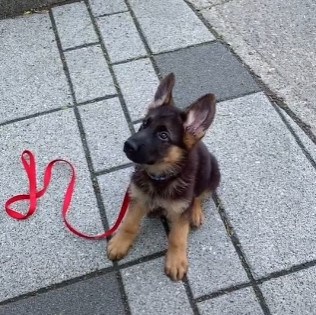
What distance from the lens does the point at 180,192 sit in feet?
9.07

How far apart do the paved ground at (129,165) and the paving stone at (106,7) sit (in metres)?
0.01

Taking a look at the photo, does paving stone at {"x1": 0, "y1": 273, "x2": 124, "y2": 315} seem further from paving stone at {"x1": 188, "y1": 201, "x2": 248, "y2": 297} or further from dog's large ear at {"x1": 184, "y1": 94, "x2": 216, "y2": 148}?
dog's large ear at {"x1": 184, "y1": 94, "x2": 216, "y2": 148}

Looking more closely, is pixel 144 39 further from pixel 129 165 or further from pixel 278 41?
pixel 129 165

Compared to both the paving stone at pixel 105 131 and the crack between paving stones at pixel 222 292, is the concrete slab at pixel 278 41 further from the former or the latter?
the crack between paving stones at pixel 222 292

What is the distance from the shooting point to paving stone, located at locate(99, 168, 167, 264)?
3.09 metres

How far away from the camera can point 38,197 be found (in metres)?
3.41

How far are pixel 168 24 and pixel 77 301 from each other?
2.81 meters

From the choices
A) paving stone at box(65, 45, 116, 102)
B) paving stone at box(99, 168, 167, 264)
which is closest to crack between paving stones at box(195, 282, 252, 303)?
paving stone at box(99, 168, 167, 264)

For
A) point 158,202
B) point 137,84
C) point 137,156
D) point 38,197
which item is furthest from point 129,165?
point 137,156

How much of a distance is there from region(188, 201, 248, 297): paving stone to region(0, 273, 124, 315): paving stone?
45 cm

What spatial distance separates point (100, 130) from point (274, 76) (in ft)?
4.86

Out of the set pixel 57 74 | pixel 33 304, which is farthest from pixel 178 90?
pixel 33 304

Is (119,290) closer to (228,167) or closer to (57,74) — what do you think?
(228,167)

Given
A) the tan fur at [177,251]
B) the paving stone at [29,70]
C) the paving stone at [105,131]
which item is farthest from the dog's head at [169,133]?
the paving stone at [29,70]
